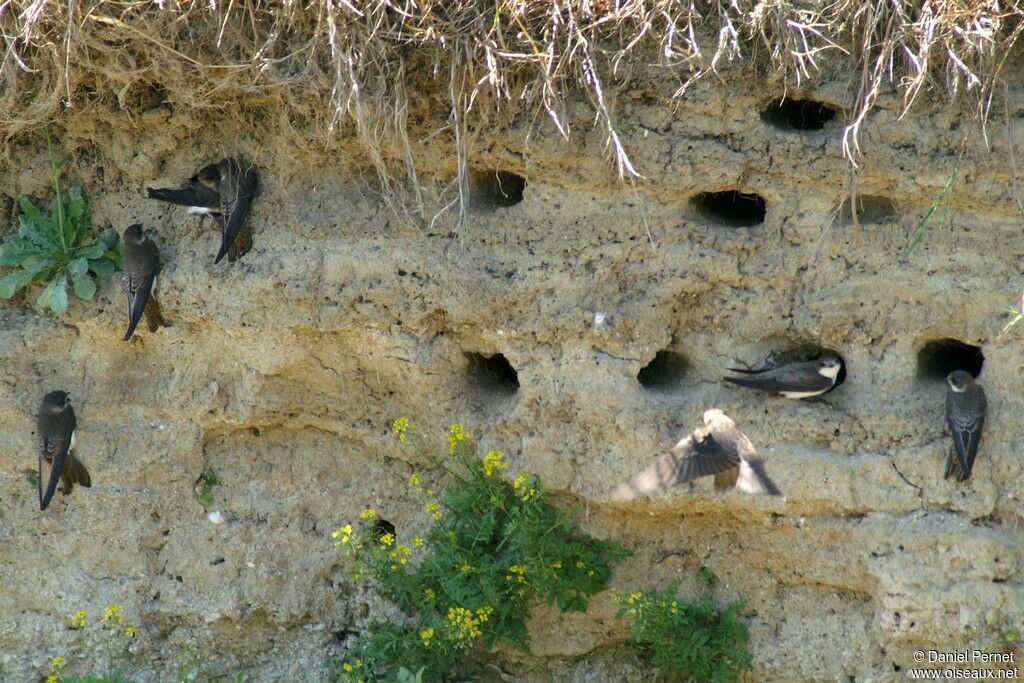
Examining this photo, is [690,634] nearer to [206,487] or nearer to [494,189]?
[494,189]

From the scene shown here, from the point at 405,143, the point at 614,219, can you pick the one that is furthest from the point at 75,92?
the point at 614,219

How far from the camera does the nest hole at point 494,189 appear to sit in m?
3.69

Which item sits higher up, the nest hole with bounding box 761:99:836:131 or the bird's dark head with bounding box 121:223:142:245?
the nest hole with bounding box 761:99:836:131

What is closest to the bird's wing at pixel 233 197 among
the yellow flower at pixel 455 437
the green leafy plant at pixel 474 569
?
the green leafy plant at pixel 474 569

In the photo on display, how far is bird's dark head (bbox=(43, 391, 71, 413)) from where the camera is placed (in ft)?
12.3

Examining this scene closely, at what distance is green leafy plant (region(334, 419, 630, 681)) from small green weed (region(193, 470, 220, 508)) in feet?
1.91

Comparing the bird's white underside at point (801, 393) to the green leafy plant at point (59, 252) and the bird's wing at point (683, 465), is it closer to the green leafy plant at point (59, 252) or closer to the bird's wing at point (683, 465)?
the bird's wing at point (683, 465)

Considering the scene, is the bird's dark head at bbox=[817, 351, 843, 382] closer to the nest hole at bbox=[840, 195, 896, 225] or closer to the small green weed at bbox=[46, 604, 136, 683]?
the nest hole at bbox=[840, 195, 896, 225]

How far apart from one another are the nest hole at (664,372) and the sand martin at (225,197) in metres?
1.36

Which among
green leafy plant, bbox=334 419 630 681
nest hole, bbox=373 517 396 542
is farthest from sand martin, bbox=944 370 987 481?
nest hole, bbox=373 517 396 542

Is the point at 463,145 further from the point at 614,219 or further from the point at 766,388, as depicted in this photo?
the point at 766,388

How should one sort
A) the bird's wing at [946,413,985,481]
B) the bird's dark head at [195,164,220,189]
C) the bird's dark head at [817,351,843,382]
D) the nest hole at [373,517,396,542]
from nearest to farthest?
the bird's wing at [946,413,985,481]
the bird's dark head at [817,351,843,382]
the bird's dark head at [195,164,220,189]
the nest hole at [373,517,396,542]

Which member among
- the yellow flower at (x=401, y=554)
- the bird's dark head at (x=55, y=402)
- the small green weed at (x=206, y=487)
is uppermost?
the bird's dark head at (x=55, y=402)

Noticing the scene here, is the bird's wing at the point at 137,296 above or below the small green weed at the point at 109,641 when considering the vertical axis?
above
